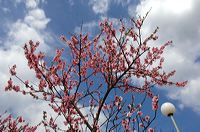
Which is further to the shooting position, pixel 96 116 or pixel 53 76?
pixel 53 76

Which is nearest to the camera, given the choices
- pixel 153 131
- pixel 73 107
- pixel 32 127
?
pixel 153 131

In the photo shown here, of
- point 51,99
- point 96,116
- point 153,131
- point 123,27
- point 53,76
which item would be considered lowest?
point 153,131

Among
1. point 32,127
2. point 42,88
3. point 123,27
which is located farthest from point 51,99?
point 32,127

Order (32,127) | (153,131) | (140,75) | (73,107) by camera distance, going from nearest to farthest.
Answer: (153,131) < (73,107) < (140,75) < (32,127)

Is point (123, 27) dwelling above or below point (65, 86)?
above

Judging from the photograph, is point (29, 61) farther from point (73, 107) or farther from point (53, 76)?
point (73, 107)

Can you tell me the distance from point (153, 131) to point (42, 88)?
3812mm

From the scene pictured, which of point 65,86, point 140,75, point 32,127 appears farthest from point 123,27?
point 32,127

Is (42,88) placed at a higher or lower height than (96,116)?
higher

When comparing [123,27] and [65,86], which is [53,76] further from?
[123,27]

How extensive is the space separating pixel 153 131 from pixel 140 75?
2427 mm

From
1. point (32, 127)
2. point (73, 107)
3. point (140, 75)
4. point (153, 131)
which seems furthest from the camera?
point (32, 127)

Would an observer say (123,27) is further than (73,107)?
Yes

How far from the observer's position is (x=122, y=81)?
1188 cm
